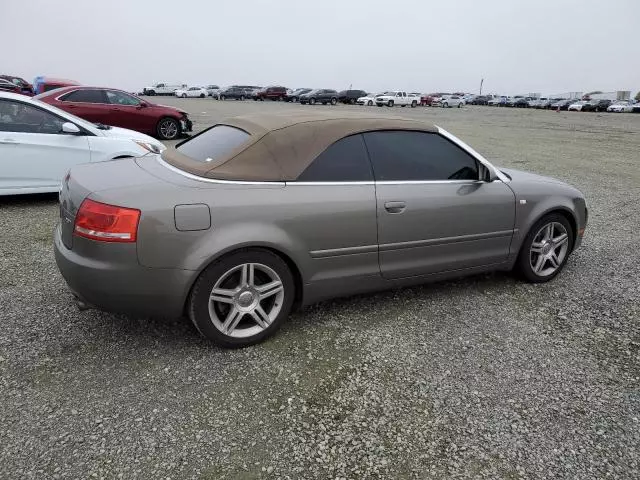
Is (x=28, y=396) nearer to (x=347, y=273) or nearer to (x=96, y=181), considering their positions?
(x=96, y=181)

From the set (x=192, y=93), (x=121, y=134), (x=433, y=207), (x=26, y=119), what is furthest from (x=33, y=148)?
(x=192, y=93)

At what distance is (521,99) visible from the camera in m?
63.3

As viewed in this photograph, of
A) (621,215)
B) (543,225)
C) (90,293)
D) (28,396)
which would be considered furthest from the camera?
(621,215)

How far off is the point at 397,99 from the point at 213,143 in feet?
161

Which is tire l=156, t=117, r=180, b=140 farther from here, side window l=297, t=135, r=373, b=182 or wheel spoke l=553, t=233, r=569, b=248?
wheel spoke l=553, t=233, r=569, b=248

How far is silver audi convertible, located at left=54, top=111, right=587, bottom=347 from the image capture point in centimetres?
289

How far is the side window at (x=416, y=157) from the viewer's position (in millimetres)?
3605

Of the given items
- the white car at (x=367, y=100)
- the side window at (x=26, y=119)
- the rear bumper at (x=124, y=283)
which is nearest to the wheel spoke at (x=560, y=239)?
the rear bumper at (x=124, y=283)

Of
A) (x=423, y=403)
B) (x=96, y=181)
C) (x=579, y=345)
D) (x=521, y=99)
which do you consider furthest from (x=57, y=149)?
(x=521, y=99)

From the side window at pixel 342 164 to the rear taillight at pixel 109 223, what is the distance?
3.61 feet

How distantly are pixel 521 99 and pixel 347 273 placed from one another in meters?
67.8

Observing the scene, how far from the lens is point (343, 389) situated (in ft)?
9.39

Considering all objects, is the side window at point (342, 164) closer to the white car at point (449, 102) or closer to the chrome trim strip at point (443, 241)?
the chrome trim strip at point (443, 241)

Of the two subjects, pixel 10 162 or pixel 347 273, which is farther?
pixel 10 162
